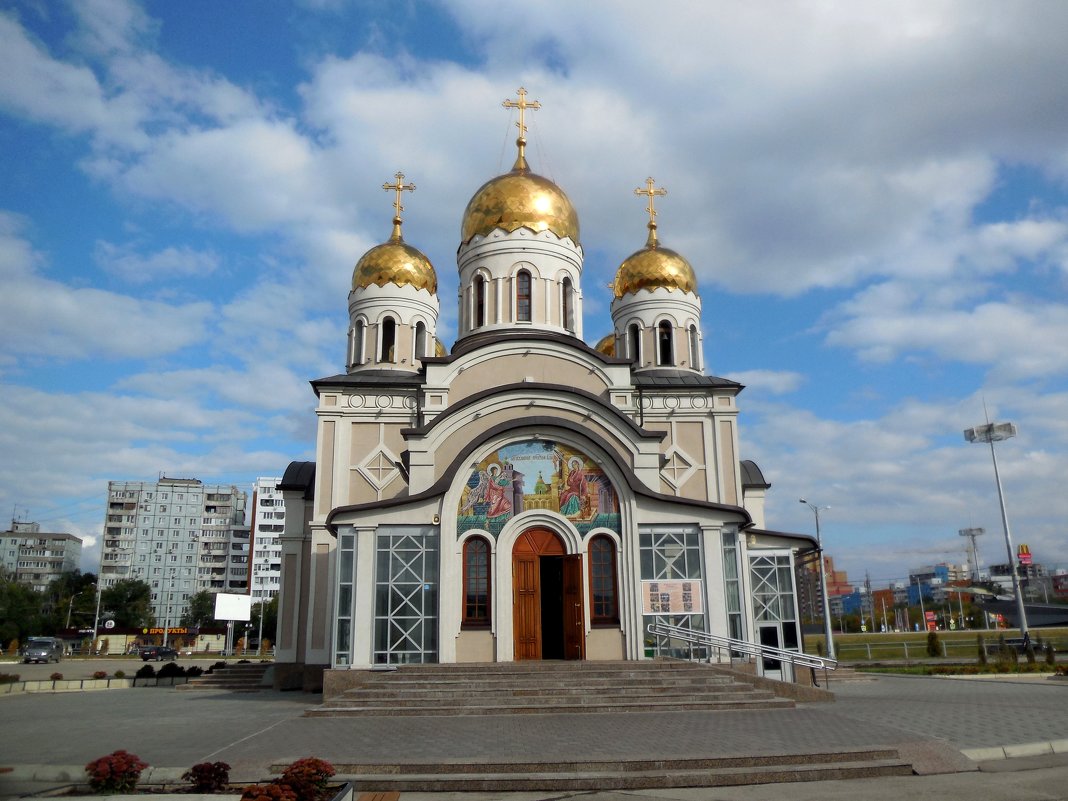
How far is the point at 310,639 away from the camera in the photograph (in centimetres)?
2002

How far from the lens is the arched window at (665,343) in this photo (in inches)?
1001

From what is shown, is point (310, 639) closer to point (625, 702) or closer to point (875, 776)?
point (625, 702)

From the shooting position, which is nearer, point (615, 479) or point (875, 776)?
point (875, 776)

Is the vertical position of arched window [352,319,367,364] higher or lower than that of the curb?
higher

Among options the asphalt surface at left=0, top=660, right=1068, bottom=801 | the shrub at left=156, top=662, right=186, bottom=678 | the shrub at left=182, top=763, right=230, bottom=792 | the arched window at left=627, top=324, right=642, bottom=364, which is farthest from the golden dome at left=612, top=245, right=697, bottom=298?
the shrub at left=182, top=763, right=230, bottom=792

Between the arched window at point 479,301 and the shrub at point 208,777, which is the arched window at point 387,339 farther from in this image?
the shrub at point 208,777

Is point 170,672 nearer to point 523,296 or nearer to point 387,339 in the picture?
point 387,339

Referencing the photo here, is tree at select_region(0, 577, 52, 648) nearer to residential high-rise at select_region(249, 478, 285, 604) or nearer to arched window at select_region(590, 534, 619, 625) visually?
residential high-rise at select_region(249, 478, 285, 604)

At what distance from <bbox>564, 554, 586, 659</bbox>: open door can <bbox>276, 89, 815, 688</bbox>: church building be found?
0.04m

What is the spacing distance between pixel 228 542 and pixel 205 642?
14622mm

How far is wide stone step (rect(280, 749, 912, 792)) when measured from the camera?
7.96m

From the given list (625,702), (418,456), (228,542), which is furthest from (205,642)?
(625,702)

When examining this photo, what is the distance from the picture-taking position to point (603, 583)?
16.3m

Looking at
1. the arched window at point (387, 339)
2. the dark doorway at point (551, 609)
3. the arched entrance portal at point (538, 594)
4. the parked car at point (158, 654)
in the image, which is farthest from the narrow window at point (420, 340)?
the parked car at point (158, 654)
